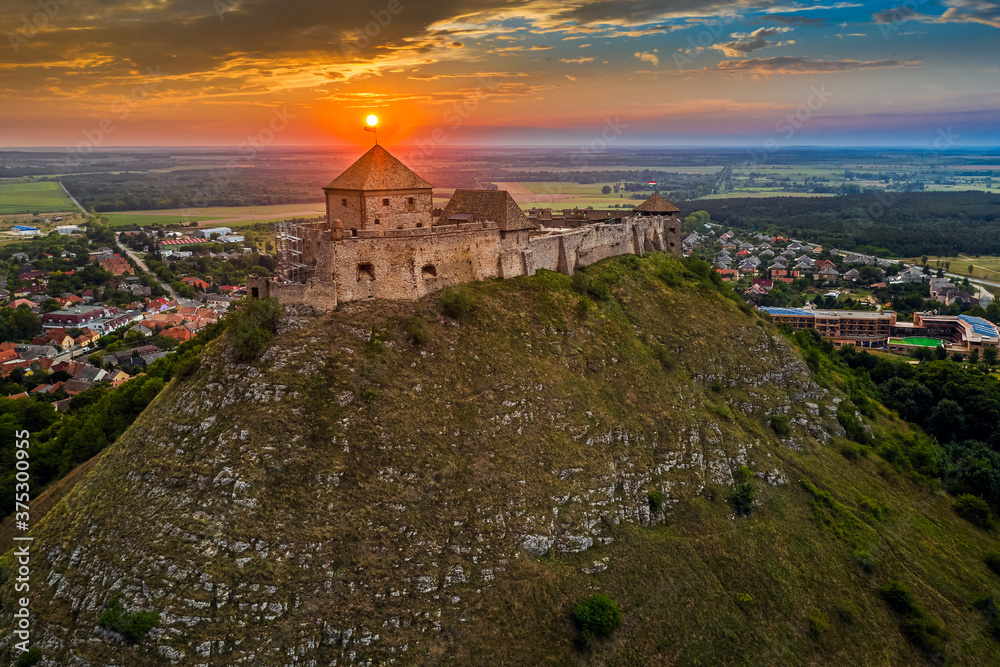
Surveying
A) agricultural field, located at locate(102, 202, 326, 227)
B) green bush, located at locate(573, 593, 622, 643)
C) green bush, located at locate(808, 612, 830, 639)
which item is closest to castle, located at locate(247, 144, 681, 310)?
green bush, located at locate(573, 593, 622, 643)

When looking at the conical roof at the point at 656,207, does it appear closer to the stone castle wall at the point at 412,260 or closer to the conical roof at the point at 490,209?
the stone castle wall at the point at 412,260

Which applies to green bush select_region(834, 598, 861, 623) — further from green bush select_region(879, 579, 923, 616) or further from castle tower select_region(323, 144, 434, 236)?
castle tower select_region(323, 144, 434, 236)

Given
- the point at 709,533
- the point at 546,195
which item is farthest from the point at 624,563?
the point at 546,195

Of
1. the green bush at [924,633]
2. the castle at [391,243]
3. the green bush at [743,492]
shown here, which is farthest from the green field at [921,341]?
the castle at [391,243]

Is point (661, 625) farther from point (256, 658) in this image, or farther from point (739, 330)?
point (739, 330)

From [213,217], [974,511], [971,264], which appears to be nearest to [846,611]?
[974,511]

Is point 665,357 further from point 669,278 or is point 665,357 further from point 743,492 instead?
point 669,278
